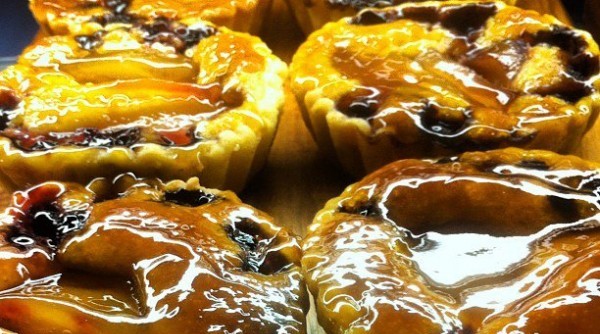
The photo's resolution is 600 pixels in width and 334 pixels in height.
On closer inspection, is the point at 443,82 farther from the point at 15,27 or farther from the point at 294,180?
the point at 15,27

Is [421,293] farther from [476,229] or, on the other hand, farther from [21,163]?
[21,163]

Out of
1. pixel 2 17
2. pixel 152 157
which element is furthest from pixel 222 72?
pixel 2 17

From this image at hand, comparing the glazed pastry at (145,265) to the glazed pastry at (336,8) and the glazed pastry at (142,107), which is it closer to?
the glazed pastry at (142,107)

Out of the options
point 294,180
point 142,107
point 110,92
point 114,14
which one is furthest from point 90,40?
point 294,180

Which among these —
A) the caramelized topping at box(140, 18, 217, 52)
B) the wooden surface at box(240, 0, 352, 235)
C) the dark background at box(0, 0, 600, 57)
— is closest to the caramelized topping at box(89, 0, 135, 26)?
the caramelized topping at box(140, 18, 217, 52)

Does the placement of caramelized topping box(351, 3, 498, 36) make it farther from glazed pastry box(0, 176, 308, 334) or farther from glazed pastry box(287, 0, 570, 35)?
glazed pastry box(0, 176, 308, 334)

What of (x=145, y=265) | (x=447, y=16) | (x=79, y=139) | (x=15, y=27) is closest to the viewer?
(x=145, y=265)
